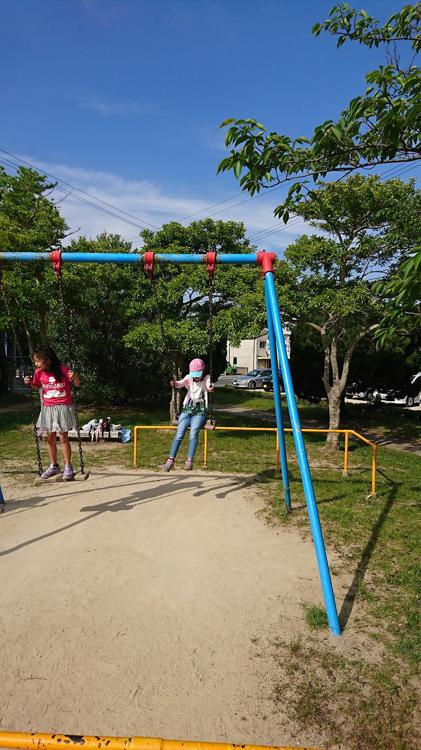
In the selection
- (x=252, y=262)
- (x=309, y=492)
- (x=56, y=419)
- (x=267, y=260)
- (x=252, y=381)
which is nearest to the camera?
(x=309, y=492)

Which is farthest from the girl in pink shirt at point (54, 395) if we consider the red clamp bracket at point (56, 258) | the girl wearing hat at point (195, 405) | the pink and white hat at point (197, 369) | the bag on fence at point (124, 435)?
the bag on fence at point (124, 435)

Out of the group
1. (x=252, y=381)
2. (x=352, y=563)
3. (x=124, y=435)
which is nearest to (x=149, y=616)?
(x=352, y=563)

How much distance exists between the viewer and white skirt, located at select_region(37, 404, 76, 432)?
532 centimetres

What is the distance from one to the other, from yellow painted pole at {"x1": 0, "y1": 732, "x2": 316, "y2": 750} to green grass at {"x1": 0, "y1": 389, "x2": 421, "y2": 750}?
0.86m

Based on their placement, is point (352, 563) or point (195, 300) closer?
point (352, 563)

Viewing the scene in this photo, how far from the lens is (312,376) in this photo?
16297 mm

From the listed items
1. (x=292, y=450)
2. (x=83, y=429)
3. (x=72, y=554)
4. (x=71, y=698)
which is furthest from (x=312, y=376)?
(x=71, y=698)

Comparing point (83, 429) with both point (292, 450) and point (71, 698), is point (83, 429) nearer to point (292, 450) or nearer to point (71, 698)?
point (292, 450)

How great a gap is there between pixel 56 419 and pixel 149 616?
8.83 ft

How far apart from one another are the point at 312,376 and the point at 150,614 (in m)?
13.7

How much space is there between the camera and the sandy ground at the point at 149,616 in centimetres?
235

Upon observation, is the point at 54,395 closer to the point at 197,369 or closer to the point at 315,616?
the point at 197,369

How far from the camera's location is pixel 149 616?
3254mm

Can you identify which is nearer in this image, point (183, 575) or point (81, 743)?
point (81, 743)
